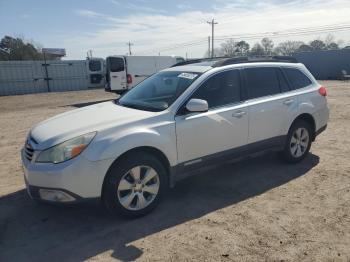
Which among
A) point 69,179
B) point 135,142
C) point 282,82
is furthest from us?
point 282,82

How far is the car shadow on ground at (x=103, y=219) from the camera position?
11.0ft

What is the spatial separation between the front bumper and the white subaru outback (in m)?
0.01

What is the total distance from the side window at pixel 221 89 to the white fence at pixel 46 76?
23.0 meters

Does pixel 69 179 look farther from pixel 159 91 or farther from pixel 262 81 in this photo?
pixel 262 81

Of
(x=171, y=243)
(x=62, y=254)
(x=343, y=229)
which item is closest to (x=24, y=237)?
(x=62, y=254)

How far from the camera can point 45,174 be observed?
3494 mm

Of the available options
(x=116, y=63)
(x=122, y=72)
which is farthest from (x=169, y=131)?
(x=116, y=63)

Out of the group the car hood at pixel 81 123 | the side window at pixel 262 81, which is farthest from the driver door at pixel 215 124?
the car hood at pixel 81 123

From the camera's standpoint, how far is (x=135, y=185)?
3.84m

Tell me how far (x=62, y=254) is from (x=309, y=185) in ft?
11.0

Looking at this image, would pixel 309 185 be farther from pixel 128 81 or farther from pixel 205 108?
pixel 128 81

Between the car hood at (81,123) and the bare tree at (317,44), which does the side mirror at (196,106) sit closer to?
the car hood at (81,123)

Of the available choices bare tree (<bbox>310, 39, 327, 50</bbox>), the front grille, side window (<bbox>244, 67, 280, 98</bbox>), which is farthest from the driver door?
bare tree (<bbox>310, 39, 327, 50</bbox>)

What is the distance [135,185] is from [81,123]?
98 centimetres
